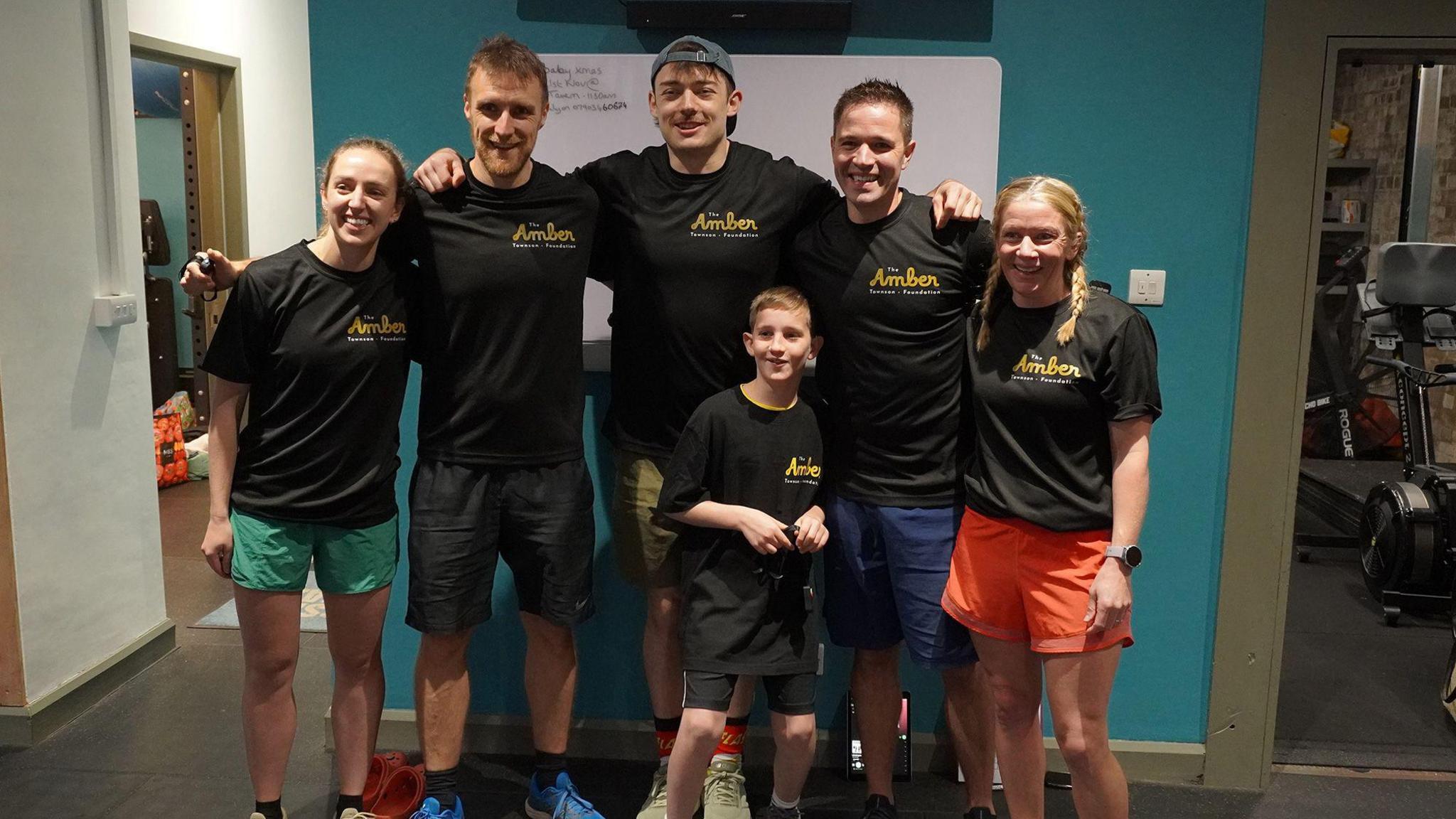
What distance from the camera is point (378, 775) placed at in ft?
8.23

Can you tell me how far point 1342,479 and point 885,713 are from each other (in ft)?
13.0

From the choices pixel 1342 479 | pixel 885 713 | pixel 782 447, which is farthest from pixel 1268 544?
pixel 1342 479

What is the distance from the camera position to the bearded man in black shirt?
2.20 metres

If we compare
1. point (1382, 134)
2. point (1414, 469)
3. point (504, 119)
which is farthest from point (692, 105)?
point (1382, 134)

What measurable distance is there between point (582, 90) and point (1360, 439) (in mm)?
5410

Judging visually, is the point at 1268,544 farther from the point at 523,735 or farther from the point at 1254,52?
the point at 523,735

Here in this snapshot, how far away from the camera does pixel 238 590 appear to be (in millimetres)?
2178

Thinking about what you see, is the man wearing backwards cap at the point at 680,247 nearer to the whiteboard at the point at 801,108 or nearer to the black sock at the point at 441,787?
the whiteboard at the point at 801,108

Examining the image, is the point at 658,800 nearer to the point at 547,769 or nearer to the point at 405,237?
the point at 547,769

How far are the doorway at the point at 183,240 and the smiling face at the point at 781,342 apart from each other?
2.63 metres

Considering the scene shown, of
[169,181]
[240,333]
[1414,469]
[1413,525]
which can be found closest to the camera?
[240,333]

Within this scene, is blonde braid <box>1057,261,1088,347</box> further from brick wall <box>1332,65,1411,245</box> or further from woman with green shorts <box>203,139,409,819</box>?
brick wall <box>1332,65,1411,245</box>

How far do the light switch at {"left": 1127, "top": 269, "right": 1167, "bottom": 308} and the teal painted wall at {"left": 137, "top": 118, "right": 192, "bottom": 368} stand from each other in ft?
18.5

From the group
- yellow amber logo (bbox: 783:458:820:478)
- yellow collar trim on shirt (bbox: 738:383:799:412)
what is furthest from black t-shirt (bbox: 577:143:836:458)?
yellow amber logo (bbox: 783:458:820:478)
